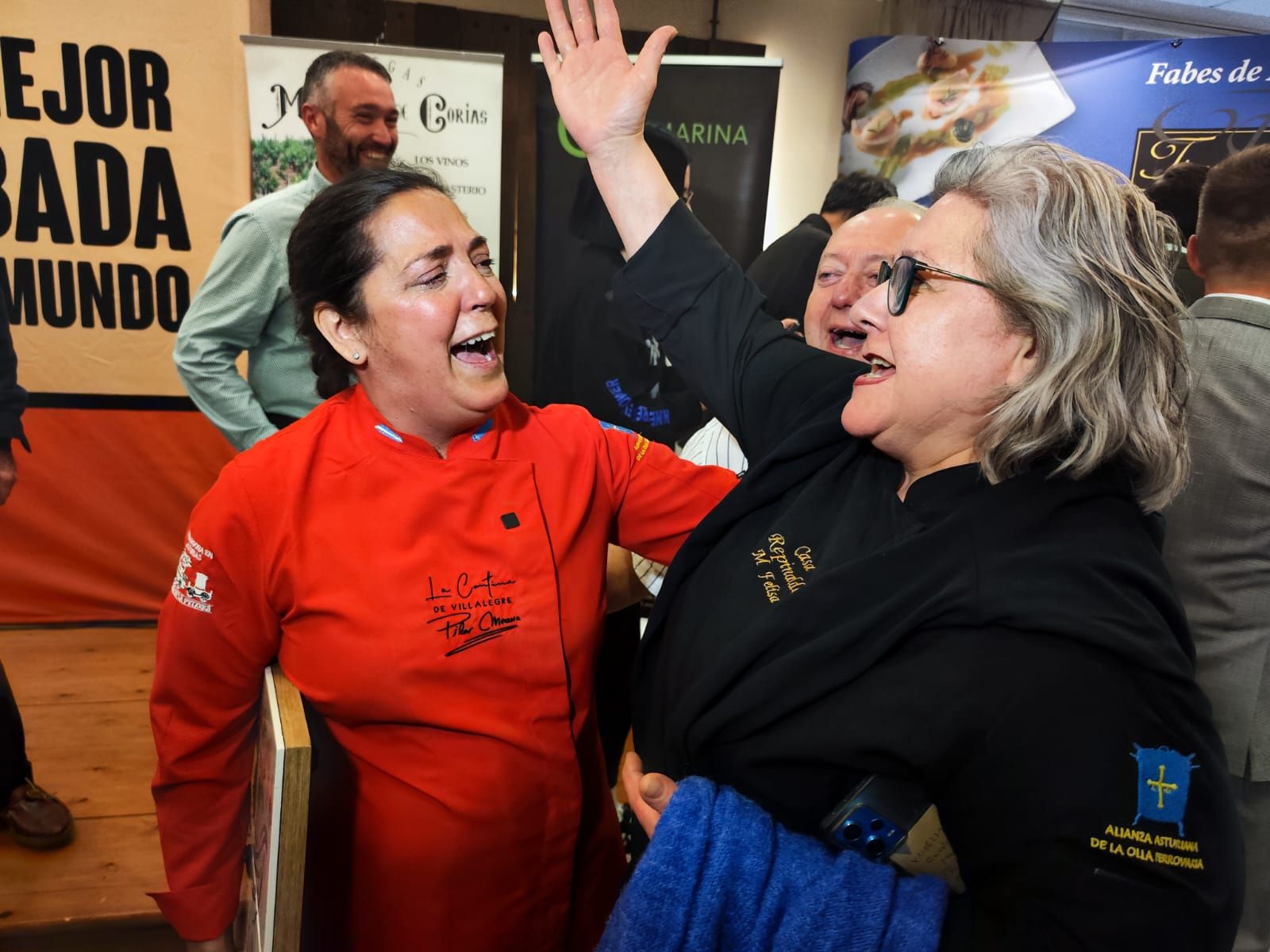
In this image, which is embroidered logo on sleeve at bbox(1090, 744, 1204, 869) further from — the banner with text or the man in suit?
the banner with text

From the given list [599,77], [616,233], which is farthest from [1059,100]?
[599,77]

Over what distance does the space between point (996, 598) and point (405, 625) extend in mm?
749

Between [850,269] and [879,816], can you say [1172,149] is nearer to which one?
[850,269]

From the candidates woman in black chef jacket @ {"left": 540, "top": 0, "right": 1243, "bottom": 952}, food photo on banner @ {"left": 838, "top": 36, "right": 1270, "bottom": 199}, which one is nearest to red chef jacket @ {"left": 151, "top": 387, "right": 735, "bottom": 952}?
woman in black chef jacket @ {"left": 540, "top": 0, "right": 1243, "bottom": 952}

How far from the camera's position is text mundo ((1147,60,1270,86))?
3482 mm

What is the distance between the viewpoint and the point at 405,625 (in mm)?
1183

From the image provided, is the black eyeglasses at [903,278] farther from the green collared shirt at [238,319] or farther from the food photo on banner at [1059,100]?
the food photo on banner at [1059,100]

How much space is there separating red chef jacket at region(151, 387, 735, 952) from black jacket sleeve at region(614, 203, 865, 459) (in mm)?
334

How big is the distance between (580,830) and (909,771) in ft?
2.17

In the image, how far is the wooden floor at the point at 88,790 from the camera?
201 centimetres

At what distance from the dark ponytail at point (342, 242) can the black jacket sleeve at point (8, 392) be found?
1.04 metres

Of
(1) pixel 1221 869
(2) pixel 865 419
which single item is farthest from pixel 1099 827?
(2) pixel 865 419

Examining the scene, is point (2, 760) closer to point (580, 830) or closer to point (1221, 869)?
point (580, 830)

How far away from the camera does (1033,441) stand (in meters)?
0.94
